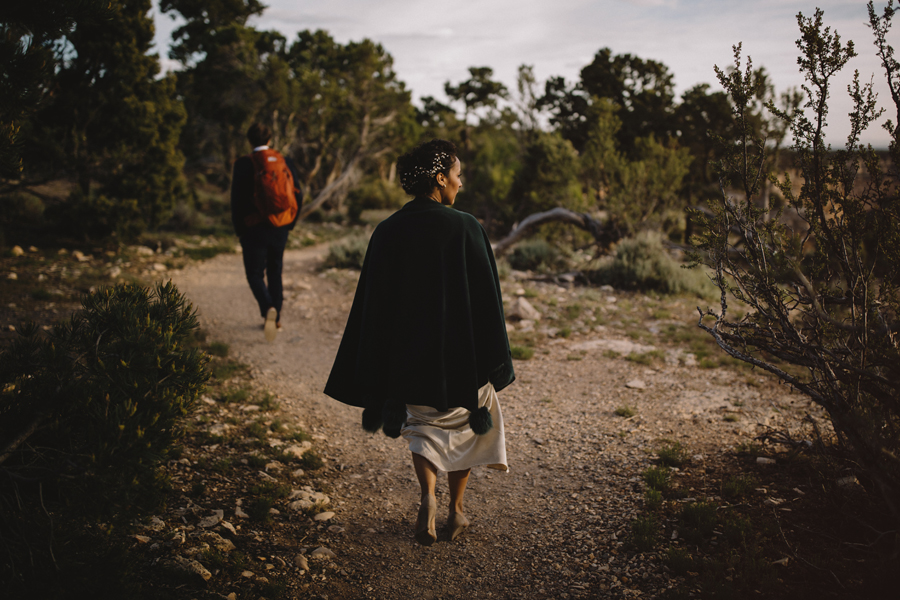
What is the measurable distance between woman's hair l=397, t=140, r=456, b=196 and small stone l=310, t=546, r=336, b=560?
197cm

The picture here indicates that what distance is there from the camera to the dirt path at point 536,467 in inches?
107

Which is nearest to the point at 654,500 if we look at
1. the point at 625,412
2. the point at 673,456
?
the point at 673,456

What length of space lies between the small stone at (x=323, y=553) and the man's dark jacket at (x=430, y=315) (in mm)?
752

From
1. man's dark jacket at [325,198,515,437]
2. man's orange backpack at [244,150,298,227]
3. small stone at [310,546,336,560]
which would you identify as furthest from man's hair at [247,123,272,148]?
small stone at [310,546,336,560]

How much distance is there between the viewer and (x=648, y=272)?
31.2 ft

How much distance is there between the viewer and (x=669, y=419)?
4.65 meters

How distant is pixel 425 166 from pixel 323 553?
2123 millimetres

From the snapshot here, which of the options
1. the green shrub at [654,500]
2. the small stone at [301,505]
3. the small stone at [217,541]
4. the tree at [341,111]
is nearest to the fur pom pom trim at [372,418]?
the small stone at [301,505]

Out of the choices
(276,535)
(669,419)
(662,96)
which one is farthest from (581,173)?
(276,535)

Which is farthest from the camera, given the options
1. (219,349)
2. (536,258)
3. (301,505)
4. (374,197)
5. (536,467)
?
(374,197)

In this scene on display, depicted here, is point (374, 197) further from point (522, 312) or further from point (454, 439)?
point (454, 439)

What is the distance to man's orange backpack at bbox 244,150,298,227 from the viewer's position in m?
5.57

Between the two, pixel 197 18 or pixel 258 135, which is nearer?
pixel 258 135

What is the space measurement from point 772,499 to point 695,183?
14663mm
